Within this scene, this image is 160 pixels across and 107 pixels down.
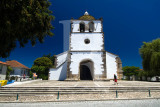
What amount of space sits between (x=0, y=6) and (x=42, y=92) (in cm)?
645

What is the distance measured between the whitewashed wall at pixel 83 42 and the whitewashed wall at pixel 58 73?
4.55 meters

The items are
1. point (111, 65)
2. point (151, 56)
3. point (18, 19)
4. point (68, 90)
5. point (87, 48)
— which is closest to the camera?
point (18, 19)

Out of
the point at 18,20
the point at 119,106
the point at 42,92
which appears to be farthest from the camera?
the point at 42,92

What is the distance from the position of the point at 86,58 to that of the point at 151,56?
12141 mm

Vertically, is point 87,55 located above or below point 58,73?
above

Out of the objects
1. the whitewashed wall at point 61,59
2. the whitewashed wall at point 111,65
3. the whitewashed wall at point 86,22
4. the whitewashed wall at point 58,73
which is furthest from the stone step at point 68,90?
the whitewashed wall at point 86,22

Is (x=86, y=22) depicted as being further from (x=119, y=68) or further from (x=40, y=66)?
(x=40, y=66)

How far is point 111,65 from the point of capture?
1909cm

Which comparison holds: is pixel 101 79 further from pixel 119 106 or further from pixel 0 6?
pixel 0 6

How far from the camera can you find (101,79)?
1689 cm

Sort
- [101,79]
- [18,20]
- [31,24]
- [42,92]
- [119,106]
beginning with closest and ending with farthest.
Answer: [119,106], [18,20], [31,24], [42,92], [101,79]

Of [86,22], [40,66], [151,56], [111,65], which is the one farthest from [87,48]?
[40,66]

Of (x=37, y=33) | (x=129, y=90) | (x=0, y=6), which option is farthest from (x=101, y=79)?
(x=0, y=6)

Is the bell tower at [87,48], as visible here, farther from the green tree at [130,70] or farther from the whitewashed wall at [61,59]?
the green tree at [130,70]
